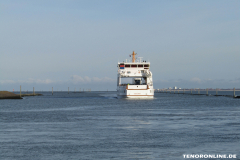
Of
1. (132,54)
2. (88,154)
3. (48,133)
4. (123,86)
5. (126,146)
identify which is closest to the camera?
(88,154)

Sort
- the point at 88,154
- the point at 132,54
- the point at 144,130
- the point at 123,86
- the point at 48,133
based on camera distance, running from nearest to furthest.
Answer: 1. the point at 88,154
2. the point at 48,133
3. the point at 144,130
4. the point at 123,86
5. the point at 132,54

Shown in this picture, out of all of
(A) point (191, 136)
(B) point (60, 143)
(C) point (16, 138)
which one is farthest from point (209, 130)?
(C) point (16, 138)

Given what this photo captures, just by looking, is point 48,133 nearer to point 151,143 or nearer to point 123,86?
point 151,143

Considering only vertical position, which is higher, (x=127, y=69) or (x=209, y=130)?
(x=127, y=69)

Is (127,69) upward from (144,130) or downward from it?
upward

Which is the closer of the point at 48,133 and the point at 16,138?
the point at 16,138

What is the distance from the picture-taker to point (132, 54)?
4117 inches

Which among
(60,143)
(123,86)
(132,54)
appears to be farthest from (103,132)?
(132,54)

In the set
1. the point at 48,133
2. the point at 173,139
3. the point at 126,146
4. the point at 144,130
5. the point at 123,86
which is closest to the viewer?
the point at 126,146

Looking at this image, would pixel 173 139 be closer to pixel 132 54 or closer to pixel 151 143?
pixel 151 143

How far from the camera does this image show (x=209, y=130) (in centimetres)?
2444

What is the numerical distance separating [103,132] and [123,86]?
2689 inches

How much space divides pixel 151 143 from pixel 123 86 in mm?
72965

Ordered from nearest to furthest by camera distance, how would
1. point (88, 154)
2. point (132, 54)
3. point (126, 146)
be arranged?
1. point (88, 154)
2. point (126, 146)
3. point (132, 54)
